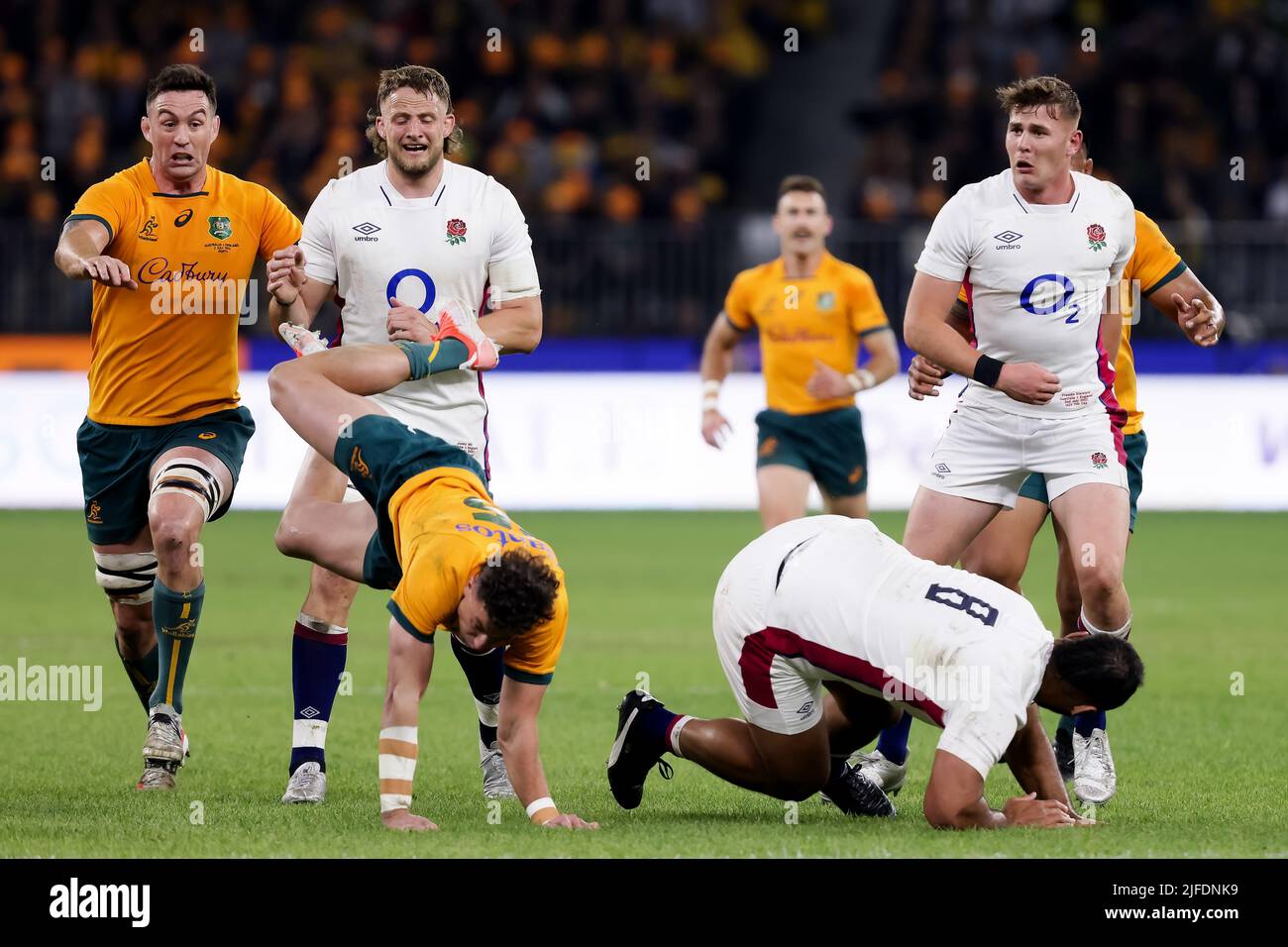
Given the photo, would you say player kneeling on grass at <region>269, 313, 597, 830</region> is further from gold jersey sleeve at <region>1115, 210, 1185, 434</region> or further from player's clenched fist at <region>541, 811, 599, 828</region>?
gold jersey sleeve at <region>1115, 210, 1185, 434</region>

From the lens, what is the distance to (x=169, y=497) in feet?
23.1

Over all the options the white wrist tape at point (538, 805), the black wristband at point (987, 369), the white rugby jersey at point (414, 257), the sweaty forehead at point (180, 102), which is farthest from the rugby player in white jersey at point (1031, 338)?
the sweaty forehead at point (180, 102)

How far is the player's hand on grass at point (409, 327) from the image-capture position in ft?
22.0

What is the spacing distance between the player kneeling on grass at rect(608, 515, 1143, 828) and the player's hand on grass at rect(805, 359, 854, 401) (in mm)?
4553

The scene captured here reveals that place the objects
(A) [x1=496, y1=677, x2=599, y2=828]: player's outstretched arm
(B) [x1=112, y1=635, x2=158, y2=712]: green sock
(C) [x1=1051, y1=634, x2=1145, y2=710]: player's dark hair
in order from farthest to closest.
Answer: (B) [x1=112, y1=635, x2=158, y2=712]: green sock → (A) [x1=496, y1=677, x2=599, y2=828]: player's outstretched arm → (C) [x1=1051, y1=634, x2=1145, y2=710]: player's dark hair

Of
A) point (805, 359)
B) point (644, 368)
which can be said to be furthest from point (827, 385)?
point (644, 368)

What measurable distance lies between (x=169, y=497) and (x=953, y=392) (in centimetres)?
1122

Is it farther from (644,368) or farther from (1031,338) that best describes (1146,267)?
(644,368)

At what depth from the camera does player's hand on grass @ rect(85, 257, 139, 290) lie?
679 cm

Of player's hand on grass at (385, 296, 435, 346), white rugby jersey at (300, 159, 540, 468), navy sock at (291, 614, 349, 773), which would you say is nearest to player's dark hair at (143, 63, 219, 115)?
white rugby jersey at (300, 159, 540, 468)

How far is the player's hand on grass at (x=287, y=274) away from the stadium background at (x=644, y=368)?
180cm

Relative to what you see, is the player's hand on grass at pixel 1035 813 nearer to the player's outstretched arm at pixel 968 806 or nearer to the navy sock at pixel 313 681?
the player's outstretched arm at pixel 968 806

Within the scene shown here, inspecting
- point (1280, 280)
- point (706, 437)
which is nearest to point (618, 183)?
point (1280, 280)
